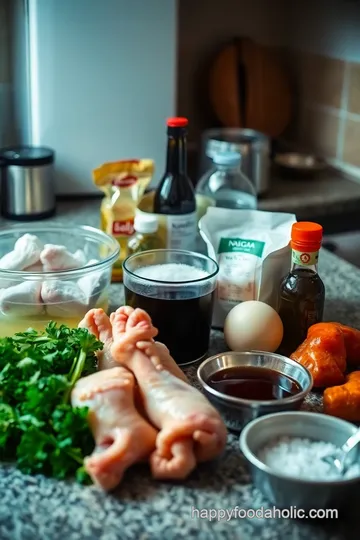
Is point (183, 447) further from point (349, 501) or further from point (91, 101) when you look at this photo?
point (91, 101)

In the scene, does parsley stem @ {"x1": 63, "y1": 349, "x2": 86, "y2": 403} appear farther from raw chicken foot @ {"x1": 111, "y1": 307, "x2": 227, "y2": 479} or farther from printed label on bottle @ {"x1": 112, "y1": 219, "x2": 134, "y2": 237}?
printed label on bottle @ {"x1": 112, "y1": 219, "x2": 134, "y2": 237}

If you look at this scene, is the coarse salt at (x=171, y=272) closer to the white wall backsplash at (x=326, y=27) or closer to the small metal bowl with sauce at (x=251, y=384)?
the small metal bowl with sauce at (x=251, y=384)

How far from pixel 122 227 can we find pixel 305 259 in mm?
372

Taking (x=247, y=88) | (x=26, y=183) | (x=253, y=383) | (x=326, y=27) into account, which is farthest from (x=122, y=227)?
(x=326, y=27)

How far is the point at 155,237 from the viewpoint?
1209 mm

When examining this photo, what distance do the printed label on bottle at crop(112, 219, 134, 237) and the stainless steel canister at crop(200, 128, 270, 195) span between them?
39 centimetres

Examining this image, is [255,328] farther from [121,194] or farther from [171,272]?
[121,194]

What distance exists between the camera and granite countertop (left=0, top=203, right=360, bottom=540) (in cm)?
73

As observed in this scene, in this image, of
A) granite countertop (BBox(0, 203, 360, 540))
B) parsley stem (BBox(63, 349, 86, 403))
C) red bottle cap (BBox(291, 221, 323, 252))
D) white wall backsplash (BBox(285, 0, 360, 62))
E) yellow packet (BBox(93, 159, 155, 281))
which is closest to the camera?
granite countertop (BBox(0, 203, 360, 540))

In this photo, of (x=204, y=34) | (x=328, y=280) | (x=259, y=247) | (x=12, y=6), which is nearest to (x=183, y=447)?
(x=259, y=247)

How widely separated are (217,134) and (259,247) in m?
0.74

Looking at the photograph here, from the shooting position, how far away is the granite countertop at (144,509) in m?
0.73

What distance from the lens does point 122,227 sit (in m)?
1.28

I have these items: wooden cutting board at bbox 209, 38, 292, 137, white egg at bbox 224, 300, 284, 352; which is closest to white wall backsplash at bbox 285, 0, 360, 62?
wooden cutting board at bbox 209, 38, 292, 137
